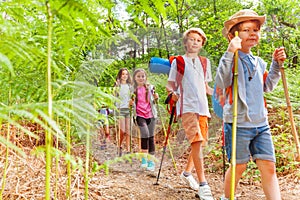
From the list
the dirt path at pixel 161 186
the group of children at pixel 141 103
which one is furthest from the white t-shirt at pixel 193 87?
the group of children at pixel 141 103

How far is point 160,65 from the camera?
3803 millimetres

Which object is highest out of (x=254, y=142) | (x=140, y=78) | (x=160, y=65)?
(x=160, y=65)

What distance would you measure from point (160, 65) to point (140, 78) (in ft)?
3.31

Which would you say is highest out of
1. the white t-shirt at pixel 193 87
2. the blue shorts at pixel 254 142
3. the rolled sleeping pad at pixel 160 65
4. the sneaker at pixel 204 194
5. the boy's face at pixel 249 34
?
→ the boy's face at pixel 249 34

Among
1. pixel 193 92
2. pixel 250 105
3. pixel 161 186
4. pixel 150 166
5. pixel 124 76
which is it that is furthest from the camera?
pixel 124 76

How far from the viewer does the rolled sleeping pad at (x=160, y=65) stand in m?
3.73

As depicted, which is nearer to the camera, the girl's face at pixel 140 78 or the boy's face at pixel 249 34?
the boy's face at pixel 249 34

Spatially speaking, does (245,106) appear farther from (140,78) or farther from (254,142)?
(140,78)

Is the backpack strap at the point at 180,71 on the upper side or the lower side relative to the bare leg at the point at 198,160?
upper

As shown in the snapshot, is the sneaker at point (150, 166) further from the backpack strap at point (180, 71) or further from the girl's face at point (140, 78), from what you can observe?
the backpack strap at point (180, 71)

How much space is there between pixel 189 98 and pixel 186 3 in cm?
624

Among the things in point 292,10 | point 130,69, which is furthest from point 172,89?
point 292,10

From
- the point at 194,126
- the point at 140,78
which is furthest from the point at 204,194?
the point at 140,78

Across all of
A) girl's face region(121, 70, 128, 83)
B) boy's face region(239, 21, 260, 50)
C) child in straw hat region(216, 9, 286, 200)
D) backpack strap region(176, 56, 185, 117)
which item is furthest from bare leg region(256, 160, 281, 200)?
girl's face region(121, 70, 128, 83)
